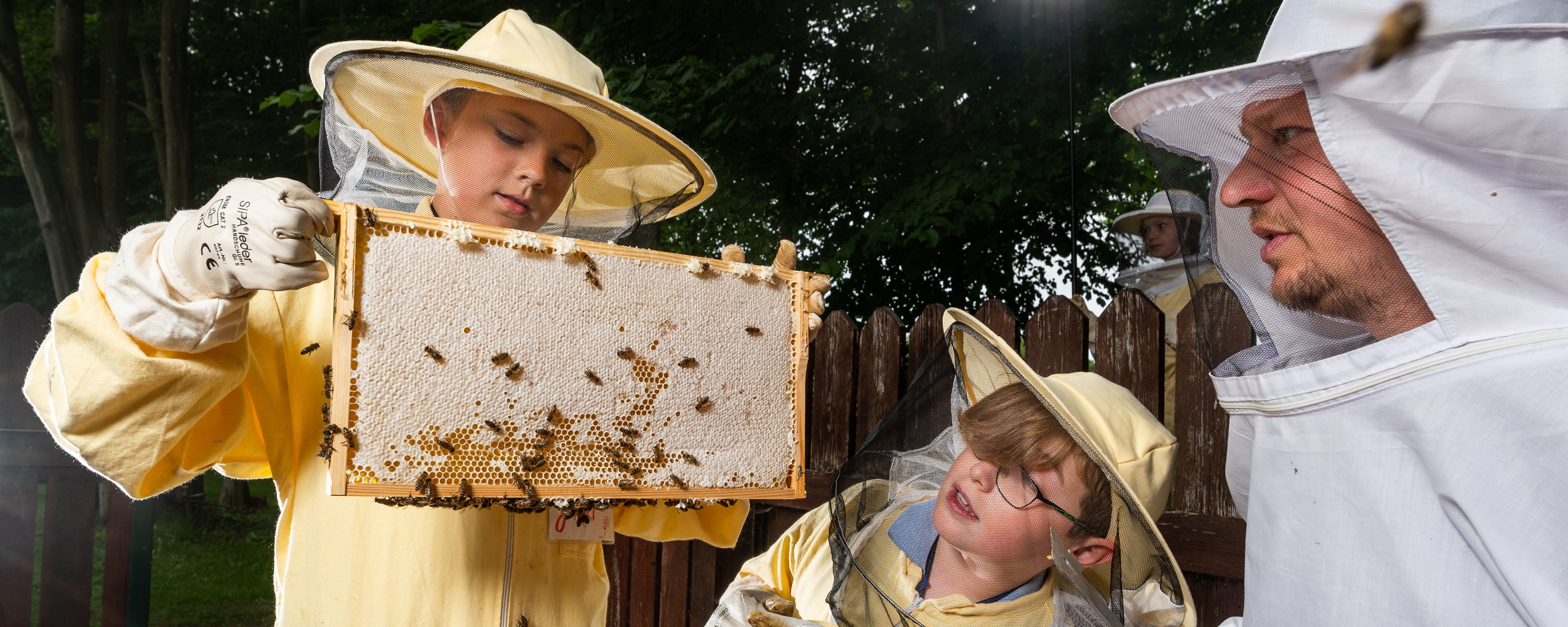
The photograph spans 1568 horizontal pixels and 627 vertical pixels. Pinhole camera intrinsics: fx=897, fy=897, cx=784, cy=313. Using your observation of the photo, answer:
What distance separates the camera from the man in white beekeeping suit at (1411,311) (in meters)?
1.17

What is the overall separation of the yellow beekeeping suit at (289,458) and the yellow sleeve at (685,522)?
1.00 feet

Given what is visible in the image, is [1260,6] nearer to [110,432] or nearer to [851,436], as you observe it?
[851,436]

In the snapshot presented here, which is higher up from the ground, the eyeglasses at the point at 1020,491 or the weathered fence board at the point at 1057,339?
the weathered fence board at the point at 1057,339

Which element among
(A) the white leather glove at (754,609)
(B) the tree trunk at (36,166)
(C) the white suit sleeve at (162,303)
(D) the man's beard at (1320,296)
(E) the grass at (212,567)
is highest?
(B) the tree trunk at (36,166)

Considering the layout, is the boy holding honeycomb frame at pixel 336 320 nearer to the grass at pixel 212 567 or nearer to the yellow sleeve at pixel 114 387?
the yellow sleeve at pixel 114 387

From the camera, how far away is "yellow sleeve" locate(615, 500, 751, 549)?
246 cm

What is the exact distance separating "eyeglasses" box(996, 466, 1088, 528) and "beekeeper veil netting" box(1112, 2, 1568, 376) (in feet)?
1.78

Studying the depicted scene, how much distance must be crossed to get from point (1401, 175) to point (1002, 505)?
1.03 m

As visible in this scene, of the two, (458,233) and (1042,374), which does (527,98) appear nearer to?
(458,233)

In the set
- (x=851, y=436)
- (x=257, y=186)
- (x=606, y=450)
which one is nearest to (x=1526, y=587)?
(x=606, y=450)

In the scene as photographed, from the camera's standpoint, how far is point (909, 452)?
7.30ft

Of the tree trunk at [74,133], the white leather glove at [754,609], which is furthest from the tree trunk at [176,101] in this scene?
the white leather glove at [754,609]

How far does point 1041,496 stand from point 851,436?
2177 mm

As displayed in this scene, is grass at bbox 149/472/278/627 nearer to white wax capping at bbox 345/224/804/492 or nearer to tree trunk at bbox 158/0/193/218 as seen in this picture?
tree trunk at bbox 158/0/193/218
